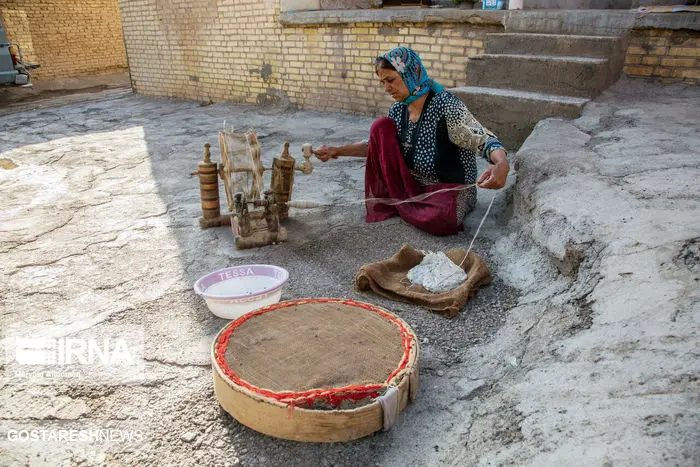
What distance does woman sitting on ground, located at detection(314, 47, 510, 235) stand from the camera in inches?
123

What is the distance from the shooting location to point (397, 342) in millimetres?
2018

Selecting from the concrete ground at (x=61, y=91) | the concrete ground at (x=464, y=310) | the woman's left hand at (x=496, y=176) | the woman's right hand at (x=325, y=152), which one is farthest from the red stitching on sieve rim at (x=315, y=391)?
the concrete ground at (x=61, y=91)

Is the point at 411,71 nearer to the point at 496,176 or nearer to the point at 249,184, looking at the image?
the point at 496,176

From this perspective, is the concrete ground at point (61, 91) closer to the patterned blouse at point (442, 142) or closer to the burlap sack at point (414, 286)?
the patterned blouse at point (442, 142)

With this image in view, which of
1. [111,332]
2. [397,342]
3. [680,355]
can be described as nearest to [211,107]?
[111,332]

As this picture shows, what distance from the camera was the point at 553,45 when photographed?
467cm

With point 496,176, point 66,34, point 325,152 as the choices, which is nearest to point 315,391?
point 496,176

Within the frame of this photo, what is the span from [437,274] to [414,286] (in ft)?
0.44

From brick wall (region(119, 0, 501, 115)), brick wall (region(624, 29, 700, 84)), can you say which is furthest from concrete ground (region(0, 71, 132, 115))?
brick wall (region(624, 29, 700, 84))

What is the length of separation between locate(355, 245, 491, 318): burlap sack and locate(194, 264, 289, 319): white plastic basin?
0.44 metres

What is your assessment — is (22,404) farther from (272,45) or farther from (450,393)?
(272,45)

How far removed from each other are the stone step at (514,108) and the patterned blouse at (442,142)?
50.4 inches

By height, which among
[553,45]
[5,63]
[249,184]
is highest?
[553,45]

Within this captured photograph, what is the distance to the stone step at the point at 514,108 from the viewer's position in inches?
167
